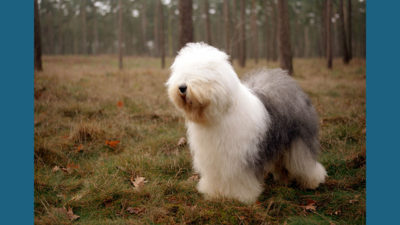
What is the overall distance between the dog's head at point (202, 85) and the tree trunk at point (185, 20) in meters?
4.30

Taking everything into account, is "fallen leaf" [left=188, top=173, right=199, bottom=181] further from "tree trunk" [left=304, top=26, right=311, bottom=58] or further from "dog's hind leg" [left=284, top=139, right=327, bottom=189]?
"tree trunk" [left=304, top=26, right=311, bottom=58]

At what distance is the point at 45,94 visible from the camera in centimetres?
529

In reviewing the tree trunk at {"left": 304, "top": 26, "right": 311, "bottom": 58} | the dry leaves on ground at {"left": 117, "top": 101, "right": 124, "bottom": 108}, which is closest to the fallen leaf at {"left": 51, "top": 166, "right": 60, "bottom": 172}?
the dry leaves on ground at {"left": 117, "top": 101, "right": 124, "bottom": 108}

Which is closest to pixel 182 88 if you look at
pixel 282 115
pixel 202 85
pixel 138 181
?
pixel 202 85

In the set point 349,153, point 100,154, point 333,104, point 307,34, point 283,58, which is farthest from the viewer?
Answer: point 307,34

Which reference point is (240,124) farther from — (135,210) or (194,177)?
(135,210)

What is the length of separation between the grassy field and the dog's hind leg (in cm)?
13

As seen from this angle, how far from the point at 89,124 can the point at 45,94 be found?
89 cm

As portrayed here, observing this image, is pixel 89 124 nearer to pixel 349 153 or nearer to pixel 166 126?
pixel 166 126

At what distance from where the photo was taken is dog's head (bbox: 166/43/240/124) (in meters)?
2.83

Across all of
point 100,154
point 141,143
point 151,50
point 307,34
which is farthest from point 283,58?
point 151,50

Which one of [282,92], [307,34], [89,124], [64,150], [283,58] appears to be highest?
[307,34]

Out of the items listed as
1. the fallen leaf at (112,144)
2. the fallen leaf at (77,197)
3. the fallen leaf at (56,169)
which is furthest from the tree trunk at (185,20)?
the fallen leaf at (77,197)

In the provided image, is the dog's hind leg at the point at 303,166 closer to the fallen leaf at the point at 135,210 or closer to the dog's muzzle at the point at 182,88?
the dog's muzzle at the point at 182,88
